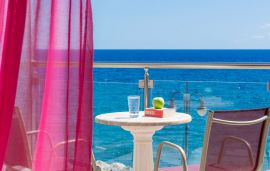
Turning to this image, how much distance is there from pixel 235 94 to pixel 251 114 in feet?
8.81

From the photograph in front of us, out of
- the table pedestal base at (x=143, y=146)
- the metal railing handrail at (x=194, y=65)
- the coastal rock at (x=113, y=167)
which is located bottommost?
the coastal rock at (x=113, y=167)

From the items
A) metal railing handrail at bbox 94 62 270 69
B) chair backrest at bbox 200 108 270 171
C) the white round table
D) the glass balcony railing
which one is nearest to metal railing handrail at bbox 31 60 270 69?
metal railing handrail at bbox 94 62 270 69

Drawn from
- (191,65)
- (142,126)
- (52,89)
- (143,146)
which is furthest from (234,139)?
(191,65)

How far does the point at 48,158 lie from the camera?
1450mm

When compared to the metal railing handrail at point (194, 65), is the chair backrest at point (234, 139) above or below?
below

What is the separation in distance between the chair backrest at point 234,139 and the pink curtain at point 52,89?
1225 mm

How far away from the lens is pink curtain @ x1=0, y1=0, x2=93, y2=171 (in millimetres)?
1446

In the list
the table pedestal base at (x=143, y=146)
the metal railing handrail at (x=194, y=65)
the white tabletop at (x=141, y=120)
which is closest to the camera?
the white tabletop at (x=141, y=120)

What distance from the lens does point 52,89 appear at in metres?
1.44

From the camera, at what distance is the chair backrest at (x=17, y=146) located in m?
1.46

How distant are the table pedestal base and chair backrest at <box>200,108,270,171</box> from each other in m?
0.98

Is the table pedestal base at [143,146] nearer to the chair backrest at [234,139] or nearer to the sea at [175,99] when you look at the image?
the sea at [175,99]

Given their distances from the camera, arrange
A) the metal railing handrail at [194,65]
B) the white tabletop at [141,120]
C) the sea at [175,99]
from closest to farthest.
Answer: the white tabletop at [141,120], the metal railing handrail at [194,65], the sea at [175,99]

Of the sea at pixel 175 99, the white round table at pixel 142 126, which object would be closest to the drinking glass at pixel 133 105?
the white round table at pixel 142 126
